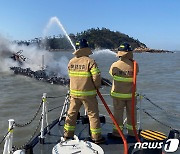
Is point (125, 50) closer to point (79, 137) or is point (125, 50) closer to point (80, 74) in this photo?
point (80, 74)

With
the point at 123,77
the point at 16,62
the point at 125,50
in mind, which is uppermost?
the point at 125,50

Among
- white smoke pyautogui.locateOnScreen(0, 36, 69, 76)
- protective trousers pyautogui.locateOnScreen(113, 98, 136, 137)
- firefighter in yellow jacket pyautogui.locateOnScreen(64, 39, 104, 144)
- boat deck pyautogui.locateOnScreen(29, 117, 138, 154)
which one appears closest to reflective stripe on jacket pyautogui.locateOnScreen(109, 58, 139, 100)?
protective trousers pyautogui.locateOnScreen(113, 98, 136, 137)

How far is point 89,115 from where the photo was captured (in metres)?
6.38

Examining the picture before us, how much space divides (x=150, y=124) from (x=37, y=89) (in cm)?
1511

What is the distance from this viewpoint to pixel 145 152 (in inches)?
212

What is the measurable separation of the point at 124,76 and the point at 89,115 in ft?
3.78

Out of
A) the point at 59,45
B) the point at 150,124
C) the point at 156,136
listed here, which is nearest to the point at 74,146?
the point at 156,136

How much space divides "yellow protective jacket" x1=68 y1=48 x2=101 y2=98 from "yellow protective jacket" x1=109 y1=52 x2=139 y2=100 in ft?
1.99

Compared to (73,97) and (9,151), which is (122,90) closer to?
(73,97)

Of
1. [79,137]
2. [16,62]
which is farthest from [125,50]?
[16,62]

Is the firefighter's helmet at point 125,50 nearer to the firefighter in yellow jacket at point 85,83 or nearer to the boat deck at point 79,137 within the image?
the firefighter in yellow jacket at point 85,83

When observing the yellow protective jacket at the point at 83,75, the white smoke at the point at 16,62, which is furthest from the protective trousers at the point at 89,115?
the white smoke at the point at 16,62

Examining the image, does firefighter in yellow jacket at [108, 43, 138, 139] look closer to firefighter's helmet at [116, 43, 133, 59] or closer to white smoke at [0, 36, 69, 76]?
firefighter's helmet at [116, 43, 133, 59]

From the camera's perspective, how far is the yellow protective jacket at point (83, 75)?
6.05 meters
